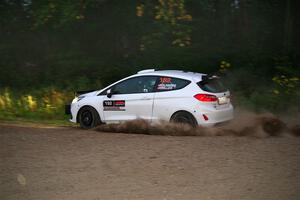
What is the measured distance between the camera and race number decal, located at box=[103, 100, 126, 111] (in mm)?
13438

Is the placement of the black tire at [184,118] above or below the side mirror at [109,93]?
below

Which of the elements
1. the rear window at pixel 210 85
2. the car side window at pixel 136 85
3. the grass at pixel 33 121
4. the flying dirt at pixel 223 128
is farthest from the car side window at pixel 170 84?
the grass at pixel 33 121

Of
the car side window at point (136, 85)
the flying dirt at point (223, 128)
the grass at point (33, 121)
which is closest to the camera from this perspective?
the flying dirt at point (223, 128)

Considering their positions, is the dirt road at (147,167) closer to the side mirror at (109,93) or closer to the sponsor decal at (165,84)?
the sponsor decal at (165,84)

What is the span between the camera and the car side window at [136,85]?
13219mm

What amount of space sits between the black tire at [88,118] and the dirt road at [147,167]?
1.43 m

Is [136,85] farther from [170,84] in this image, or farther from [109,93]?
[170,84]

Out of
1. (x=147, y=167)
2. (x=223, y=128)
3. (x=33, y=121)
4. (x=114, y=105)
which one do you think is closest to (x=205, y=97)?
(x=223, y=128)

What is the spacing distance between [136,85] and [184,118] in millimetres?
1617

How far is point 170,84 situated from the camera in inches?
511

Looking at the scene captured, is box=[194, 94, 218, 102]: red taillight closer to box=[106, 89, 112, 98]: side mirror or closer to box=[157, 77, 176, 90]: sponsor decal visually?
box=[157, 77, 176, 90]: sponsor decal

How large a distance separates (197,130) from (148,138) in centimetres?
115

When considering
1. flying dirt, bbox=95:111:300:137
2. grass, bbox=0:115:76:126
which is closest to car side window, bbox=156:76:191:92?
flying dirt, bbox=95:111:300:137

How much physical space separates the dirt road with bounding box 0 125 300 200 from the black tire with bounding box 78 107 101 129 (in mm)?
1434
